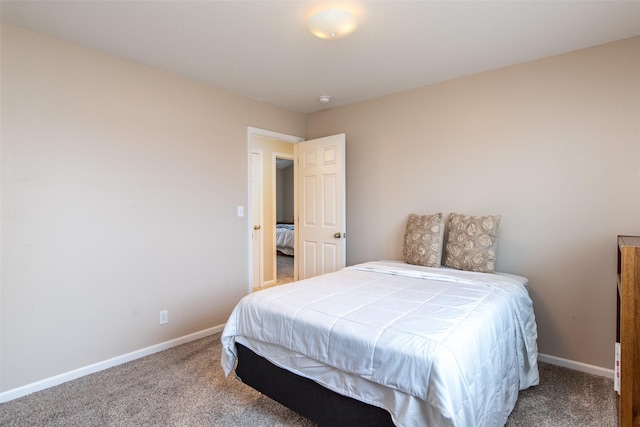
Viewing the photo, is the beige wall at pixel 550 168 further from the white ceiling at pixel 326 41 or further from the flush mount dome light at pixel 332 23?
the flush mount dome light at pixel 332 23

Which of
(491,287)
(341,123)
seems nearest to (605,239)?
(491,287)

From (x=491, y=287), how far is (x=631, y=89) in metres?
1.70

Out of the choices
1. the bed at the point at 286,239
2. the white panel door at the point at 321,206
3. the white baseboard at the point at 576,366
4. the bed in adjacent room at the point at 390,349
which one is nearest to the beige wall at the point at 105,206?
the white panel door at the point at 321,206

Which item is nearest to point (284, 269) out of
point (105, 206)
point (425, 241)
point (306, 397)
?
point (425, 241)

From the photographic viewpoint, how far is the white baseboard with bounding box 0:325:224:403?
6.85 feet

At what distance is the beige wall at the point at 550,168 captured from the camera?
89.7 inches

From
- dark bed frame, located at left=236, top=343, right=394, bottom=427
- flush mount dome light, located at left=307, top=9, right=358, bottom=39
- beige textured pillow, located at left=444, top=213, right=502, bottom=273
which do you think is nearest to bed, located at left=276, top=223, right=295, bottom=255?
beige textured pillow, located at left=444, top=213, right=502, bottom=273

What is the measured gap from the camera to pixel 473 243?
2.60 meters

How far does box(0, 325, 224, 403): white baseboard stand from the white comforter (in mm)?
1133

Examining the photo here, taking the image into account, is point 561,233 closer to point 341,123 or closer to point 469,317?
point 469,317

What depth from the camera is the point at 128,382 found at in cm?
226

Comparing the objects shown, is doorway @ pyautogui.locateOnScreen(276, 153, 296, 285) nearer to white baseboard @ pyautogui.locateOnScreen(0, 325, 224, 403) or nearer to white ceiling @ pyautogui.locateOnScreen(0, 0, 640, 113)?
white baseboard @ pyautogui.locateOnScreen(0, 325, 224, 403)

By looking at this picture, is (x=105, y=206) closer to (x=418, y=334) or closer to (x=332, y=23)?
(x=332, y=23)

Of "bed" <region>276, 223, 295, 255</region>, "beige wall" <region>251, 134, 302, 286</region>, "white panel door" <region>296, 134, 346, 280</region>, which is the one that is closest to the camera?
"white panel door" <region>296, 134, 346, 280</region>
